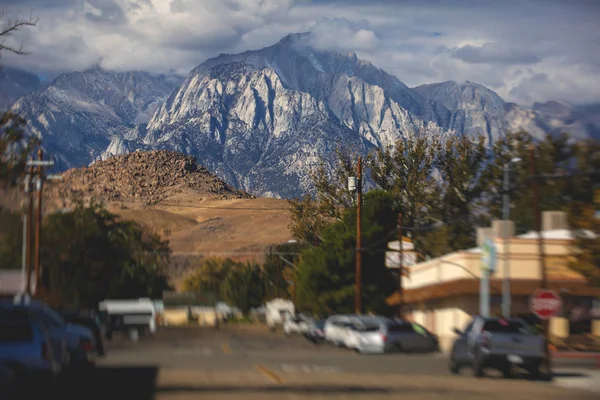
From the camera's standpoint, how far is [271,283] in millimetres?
133625

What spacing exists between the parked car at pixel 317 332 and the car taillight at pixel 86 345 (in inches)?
1429

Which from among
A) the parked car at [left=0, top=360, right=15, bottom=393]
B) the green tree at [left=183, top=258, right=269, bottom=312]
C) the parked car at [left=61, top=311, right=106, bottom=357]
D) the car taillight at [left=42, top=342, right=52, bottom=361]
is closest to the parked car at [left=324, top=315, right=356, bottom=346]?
the parked car at [left=61, top=311, right=106, bottom=357]

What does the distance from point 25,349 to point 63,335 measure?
17.8ft

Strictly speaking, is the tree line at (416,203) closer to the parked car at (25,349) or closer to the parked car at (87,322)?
the parked car at (87,322)

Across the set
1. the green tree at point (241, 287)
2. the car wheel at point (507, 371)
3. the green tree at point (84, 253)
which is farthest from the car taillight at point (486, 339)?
the green tree at point (241, 287)

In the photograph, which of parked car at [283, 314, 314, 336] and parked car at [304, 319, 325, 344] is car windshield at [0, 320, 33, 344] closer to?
parked car at [304, 319, 325, 344]

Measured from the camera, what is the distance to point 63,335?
76.3 ft

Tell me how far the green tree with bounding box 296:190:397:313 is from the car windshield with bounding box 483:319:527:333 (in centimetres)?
4078

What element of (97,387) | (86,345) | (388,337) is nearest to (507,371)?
(86,345)

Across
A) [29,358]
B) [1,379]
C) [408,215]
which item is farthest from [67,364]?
[408,215]

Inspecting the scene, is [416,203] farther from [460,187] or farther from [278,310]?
[278,310]

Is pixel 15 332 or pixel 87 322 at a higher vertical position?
pixel 15 332

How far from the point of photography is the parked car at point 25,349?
17609 millimetres

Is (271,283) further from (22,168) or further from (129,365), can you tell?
(22,168)
